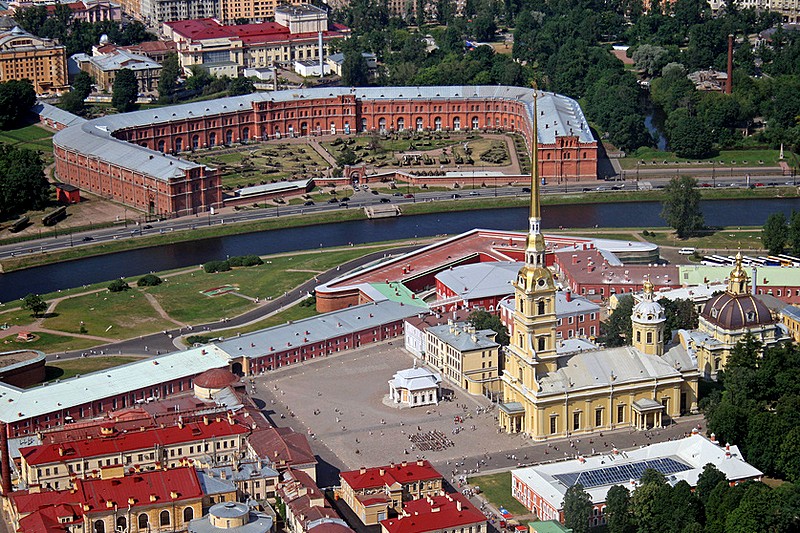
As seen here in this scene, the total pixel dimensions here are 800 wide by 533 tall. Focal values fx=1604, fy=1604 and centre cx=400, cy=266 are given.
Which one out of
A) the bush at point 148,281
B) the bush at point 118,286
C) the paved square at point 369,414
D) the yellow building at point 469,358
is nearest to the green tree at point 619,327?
the yellow building at point 469,358

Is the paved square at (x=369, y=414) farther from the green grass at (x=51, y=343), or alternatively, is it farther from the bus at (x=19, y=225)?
the bus at (x=19, y=225)

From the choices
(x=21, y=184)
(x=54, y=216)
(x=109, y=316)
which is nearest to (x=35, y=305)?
(x=109, y=316)

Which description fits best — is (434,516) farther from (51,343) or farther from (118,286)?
(118,286)

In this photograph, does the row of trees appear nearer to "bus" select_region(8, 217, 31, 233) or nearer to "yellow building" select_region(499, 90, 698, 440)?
"yellow building" select_region(499, 90, 698, 440)

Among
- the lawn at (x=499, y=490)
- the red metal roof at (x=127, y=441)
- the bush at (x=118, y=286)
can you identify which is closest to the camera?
the lawn at (x=499, y=490)

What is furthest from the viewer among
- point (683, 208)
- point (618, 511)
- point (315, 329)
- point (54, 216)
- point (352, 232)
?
point (54, 216)

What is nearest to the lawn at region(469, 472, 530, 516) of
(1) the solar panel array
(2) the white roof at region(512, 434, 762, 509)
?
(2) the white roof at region(512, 434, 762, 509)
